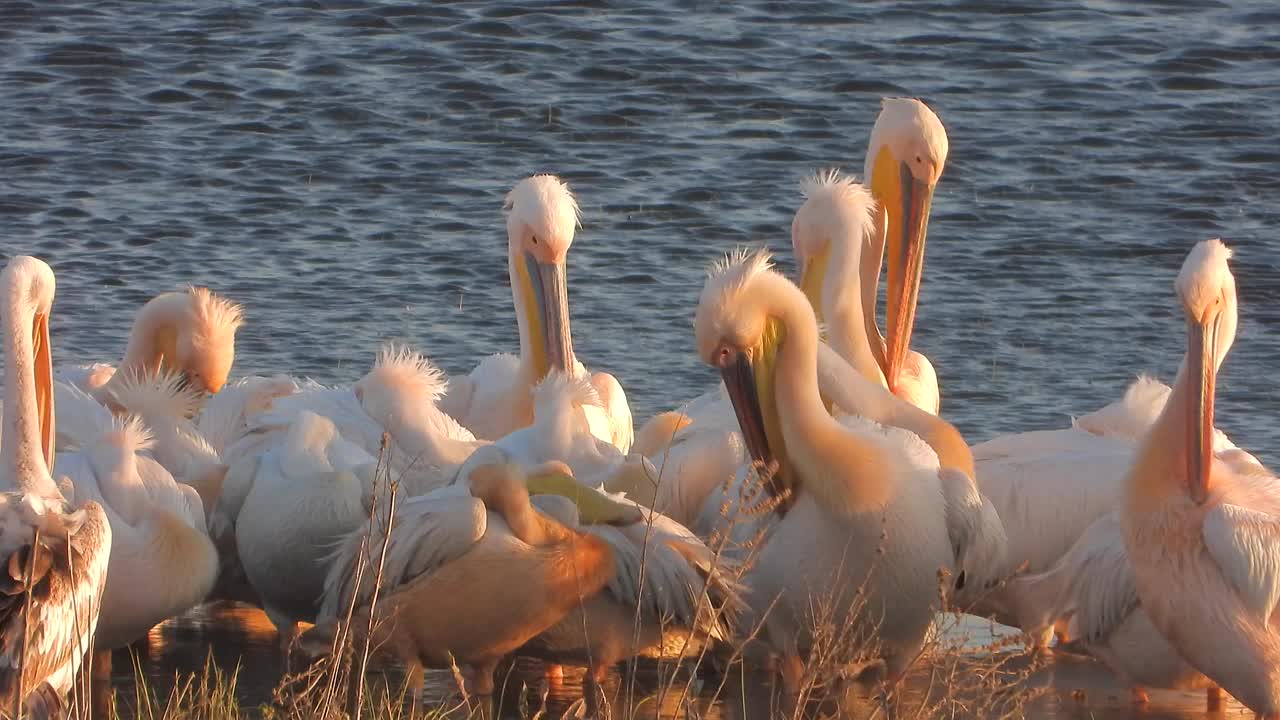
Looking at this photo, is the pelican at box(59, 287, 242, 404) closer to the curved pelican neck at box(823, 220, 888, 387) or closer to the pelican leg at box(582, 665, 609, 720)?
the curved pelican neck at box(823, 220, 888, 387)

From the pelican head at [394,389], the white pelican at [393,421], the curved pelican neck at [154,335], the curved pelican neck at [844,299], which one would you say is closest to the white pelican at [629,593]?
the white pelican at [393,421]

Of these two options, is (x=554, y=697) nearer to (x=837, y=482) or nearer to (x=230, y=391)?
(x=837, y=482)

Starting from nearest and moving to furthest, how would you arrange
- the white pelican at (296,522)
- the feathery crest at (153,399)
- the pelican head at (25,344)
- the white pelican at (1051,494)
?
the pelican head at (25,344)
the white pelican at (296,522)
the white pelican at (1051,494)
the feathery crest at (153,399)

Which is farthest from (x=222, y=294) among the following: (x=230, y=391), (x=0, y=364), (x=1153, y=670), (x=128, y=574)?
(x=1153, y=670)

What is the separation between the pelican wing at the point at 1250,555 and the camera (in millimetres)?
4812

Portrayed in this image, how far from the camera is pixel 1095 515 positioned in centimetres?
577

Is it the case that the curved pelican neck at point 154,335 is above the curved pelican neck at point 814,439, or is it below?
below

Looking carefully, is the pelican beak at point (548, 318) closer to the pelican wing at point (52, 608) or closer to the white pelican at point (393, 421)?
the white pelican at point (393, 421)

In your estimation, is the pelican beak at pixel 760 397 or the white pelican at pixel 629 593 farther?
the pelican beak at pixel 760 397

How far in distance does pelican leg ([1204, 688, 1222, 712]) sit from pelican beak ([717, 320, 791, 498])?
114 centimetres

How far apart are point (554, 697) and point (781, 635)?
562mm

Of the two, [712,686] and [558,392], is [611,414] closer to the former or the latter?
[558,392]

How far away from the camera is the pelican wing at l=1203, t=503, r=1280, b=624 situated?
4.81 meters

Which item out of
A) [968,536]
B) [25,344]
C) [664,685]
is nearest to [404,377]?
[25,344]
